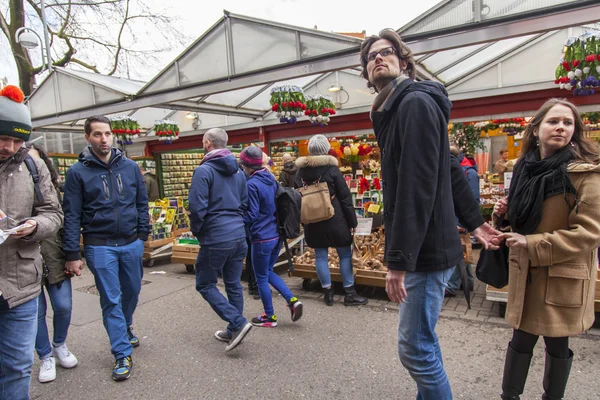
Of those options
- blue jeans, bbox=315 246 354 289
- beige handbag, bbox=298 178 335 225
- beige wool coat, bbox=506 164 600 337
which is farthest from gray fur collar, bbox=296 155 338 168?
beige wool coat, bbox=506 164 600 337

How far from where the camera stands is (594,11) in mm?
3242

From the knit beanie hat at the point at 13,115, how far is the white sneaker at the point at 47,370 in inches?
77.3

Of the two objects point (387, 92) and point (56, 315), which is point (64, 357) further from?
point (387, 92)

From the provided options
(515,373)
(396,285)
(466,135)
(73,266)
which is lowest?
(515,373)

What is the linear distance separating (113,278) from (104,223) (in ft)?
1.44

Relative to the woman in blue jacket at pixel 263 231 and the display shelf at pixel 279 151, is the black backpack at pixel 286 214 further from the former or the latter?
the display shelf at pixel 279 151

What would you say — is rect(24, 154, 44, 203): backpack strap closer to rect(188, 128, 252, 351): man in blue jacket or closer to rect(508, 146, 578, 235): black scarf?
rect(188, 128, 252, 351): man in blue jacket

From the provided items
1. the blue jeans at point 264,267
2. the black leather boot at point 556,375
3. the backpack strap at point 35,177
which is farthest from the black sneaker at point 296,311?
the backpack strap at point 35,177

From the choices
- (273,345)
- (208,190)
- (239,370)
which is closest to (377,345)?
(273,345)

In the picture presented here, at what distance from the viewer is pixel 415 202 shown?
5.37 ft

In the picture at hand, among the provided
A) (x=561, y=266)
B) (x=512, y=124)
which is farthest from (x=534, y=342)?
(x=512, y=124)

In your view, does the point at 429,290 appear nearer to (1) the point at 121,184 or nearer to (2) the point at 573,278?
(2) the point at 573,278

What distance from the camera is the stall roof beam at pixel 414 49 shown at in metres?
3.38

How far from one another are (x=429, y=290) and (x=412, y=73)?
1.10 m
